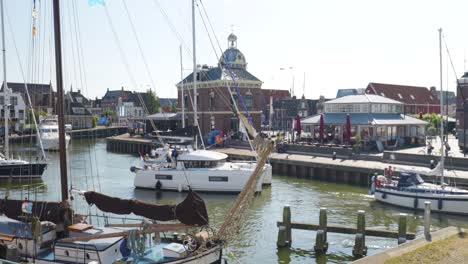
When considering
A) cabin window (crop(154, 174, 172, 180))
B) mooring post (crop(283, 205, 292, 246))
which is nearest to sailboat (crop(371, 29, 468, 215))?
mooring post (crop(283, 205, 292, 246))

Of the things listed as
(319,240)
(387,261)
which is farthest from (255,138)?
(319,240)

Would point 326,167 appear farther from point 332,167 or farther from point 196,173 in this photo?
point 196,173

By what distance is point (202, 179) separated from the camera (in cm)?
3491

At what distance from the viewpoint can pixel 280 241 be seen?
69.9 feet

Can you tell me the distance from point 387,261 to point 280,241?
642 centimetres

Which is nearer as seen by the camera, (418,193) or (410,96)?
(418,193)

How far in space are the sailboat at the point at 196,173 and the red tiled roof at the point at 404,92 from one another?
49.5 m

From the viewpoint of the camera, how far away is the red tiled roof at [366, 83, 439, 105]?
8119 centimetres

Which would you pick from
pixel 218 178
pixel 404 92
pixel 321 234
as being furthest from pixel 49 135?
pixel 404 92

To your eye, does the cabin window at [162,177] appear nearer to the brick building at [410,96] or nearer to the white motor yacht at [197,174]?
the white motor yacht at [197,174]

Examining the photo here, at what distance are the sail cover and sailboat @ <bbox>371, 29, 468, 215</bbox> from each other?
1749cm

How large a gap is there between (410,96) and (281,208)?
63484mm

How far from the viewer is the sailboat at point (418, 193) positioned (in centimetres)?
2747

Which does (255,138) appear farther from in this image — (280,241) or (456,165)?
(456,165)
